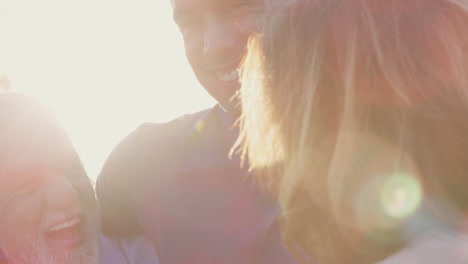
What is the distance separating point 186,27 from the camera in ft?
10.6

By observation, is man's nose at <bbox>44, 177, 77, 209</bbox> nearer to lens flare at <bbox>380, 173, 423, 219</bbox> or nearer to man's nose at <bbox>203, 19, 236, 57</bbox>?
man's nose at <bbox>203, 19, 236, 57</bbox>

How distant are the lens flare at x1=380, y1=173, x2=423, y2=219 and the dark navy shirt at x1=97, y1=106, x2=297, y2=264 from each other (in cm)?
170

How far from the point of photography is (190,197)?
3.25 meters

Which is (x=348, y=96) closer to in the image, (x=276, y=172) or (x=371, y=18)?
(x=371, y=18)

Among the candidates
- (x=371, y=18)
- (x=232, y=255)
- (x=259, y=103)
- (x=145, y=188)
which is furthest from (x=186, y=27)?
(x=371, y=18)

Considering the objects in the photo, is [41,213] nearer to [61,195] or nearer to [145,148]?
[61,195]

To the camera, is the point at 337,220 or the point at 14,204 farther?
the point at 14,204

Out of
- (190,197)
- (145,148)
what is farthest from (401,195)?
(145,148)

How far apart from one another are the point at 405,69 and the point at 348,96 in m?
0.13

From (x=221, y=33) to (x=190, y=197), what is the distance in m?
0.87

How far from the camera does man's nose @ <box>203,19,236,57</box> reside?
9.91 feet

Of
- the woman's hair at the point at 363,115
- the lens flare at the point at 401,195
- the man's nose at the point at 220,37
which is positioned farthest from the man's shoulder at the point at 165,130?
the lens flare at the point at 401,195

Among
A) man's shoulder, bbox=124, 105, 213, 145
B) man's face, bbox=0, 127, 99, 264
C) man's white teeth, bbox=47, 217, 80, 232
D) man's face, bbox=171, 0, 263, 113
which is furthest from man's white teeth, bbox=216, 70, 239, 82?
man's white teeth, bbox=47, 217, 80, 232

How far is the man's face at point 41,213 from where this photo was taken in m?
2.96
